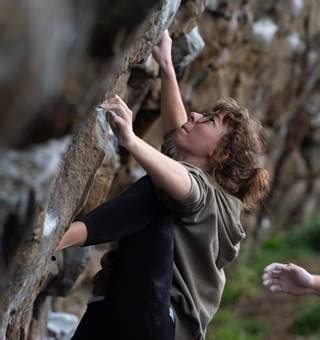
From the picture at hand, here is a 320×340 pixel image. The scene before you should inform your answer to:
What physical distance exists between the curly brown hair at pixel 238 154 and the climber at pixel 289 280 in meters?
0.57

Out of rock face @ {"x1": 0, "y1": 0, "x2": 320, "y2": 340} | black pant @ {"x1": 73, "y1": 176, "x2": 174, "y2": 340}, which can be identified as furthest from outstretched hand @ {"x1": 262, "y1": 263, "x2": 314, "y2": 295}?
rock face @ {"x1": 0, "y1": 0, "x2": 320, "y2": 340}

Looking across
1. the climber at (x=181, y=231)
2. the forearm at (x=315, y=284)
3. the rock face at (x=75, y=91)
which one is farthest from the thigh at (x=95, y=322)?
the forearm at (x=315, y=284)

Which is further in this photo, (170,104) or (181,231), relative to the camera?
(170,104)

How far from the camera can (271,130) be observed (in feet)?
44.6

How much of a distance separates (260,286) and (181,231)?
1048cm

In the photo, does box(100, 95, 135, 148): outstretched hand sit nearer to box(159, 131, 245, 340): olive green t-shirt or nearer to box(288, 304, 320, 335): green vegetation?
box(159, 131, 245, 340): olive green t-shirt

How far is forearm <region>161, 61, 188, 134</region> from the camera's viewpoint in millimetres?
5016

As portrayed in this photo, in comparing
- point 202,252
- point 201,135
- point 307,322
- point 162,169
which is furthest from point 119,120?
point 307,322

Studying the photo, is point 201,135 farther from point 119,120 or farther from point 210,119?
point 119,120

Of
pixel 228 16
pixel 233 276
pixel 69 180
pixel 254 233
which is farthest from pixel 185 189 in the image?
pixel 254 233

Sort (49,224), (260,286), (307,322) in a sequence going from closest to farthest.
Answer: (49,224), (307,322), (260,286)

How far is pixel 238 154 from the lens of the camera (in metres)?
4.54

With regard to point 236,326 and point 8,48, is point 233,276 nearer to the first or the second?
point 236,326

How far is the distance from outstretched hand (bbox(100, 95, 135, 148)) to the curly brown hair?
61 centimetres
